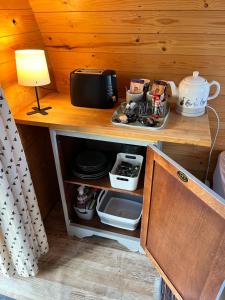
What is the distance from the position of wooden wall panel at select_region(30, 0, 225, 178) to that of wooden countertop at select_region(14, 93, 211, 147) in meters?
0.26

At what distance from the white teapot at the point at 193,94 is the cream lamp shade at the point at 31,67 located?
642 mm

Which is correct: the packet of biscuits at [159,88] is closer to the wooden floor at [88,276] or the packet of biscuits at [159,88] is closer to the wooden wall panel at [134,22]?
the wooden wall panel at [134,22]

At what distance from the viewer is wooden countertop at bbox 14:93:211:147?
3.41ft

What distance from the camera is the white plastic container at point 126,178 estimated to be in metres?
1.24

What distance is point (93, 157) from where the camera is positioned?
4.70 feet

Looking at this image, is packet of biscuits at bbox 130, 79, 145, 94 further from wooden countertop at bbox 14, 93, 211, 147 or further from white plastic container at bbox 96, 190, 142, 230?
white plastic container at bbox 96, 190, 142, 230

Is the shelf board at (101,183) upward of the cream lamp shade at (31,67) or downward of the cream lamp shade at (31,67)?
downward

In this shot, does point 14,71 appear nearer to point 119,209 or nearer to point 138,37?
point 138,37

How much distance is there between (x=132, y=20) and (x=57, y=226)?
1383mm

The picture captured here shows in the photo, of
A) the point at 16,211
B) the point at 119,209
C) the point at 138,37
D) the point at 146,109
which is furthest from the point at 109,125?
the point at 119,209

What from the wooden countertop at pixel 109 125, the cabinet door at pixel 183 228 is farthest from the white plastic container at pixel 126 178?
the wooden countertop at pixel 109 125

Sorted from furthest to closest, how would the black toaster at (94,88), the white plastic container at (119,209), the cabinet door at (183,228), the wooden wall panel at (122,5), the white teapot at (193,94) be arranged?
1. the white plastic container at (119,209)
2. the black toaster at (94,88)
3. the white teapot at (193,94)
4. the wooden wall panel at (122,5)
5. the cabinet door at (183,228)

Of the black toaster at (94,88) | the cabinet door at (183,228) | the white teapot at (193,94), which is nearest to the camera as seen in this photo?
the cabinet door at (183,228)

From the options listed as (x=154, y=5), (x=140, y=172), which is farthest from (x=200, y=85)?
(x=140, y=172)
